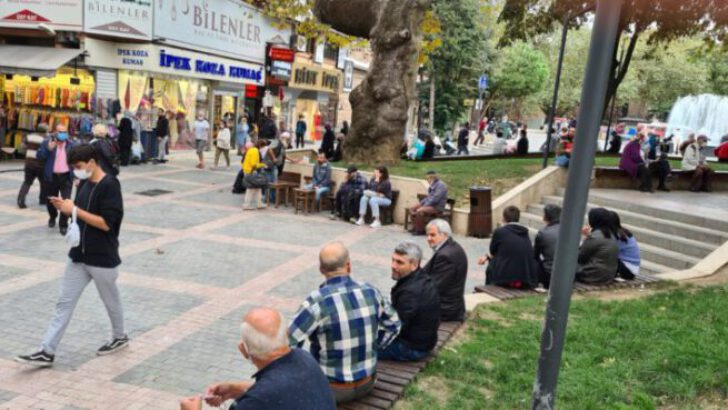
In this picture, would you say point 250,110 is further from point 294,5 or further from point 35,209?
point 35,209

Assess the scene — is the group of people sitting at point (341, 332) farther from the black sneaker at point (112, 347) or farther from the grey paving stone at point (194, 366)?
the black sneaker at point (112, 347)

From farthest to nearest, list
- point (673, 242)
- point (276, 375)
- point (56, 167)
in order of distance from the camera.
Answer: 1. point (673, 242)
2. point (56, 167)
3. point (276, 375)

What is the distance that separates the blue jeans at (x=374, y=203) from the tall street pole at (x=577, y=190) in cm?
1008

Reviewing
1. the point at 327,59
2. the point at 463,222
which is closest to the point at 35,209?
the point at 463,222

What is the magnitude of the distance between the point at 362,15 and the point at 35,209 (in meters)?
9.34

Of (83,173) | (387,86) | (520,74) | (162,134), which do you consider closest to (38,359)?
(83,173)

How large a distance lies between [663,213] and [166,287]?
9.43m

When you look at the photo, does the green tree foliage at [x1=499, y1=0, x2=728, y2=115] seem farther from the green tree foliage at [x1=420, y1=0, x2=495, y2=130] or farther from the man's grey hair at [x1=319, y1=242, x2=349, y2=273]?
the green tree foliage at [x1=420, y1=0, x2=495, y2=130]

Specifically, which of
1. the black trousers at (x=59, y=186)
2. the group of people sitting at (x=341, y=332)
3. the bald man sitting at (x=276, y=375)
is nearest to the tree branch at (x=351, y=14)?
the black trousers at (x=59, y=186)

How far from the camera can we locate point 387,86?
1598 centimetres

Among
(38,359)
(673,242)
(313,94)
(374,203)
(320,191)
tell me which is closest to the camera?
(38,359)

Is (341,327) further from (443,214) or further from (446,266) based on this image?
(443,214)

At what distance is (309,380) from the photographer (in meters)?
2.87

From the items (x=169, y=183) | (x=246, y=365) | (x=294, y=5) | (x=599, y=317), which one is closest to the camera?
(x=246, y=365)
